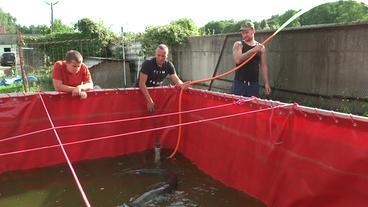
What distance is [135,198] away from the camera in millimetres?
4766

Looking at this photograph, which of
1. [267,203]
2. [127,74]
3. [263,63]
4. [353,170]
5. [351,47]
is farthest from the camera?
[127,74]

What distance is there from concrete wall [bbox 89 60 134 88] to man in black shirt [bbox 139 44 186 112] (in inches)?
293

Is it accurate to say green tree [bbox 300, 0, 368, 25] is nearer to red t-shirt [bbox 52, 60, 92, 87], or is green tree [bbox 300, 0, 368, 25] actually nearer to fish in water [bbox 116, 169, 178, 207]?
red t-shirt [bbox 52, 60, 92, 87]

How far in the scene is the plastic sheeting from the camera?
347cm

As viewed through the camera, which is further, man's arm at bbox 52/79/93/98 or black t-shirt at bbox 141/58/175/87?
black t-shirt at bbox 141/58/175/87

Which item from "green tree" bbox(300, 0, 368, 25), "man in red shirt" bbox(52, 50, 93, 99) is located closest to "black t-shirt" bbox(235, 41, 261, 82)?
"man in red shirt" bbox(52, 50, 93, 99)

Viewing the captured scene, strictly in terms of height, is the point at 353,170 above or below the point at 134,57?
below

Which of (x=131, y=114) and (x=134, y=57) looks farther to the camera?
(x=134, y=57)

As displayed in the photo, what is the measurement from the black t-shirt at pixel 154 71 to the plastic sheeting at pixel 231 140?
0.22 meters

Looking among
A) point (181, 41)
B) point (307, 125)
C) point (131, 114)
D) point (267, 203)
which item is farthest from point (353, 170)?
point (181, 41)

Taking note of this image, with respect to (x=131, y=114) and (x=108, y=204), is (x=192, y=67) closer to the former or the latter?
(x=131, y=114)

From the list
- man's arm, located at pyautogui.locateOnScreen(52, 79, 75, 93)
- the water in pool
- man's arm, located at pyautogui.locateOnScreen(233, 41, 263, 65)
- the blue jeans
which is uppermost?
man's arm, located at pyautogui.locateOnScreen(233, 41, 263, 65)

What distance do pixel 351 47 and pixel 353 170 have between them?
13.0ft

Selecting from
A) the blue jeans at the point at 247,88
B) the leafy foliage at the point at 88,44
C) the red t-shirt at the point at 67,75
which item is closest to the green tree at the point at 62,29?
the leafy foliage at the point at 88,44
